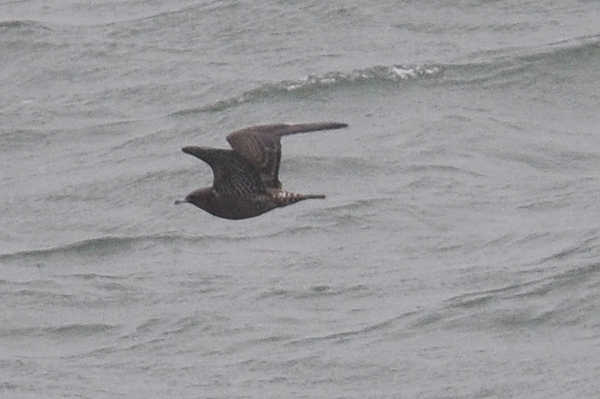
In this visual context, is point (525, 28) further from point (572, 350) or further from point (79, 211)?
point (572, 350)

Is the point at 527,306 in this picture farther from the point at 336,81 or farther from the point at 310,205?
the point at 336,81

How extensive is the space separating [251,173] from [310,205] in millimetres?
6940

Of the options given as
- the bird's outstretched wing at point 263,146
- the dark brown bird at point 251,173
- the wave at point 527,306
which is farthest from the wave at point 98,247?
the bird's outstretched wing at point 263,146

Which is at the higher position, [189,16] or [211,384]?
[189,16]

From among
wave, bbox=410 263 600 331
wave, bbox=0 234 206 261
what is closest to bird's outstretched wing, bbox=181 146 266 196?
wave, bbox=410 263 600 331

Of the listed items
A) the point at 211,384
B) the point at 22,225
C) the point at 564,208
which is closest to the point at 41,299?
the point at 22,225

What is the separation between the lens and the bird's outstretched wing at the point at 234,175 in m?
12.0

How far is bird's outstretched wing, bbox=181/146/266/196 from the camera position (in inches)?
472

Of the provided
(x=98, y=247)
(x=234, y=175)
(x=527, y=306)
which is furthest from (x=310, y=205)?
(x=234, y=175)

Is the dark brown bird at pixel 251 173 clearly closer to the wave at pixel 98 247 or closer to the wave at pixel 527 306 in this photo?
the wave at pixel 527 306

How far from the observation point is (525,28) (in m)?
20.8

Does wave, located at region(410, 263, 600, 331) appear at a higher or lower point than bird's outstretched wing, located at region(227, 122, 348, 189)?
lower

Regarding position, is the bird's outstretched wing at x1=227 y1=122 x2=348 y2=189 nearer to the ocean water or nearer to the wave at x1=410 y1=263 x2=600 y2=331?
the ocean water

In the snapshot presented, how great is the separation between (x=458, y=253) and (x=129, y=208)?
3.13 metres
